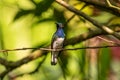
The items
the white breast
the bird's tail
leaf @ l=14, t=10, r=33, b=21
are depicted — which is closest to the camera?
the white breast

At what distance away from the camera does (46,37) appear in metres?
2.58

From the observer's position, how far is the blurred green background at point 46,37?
2521 mm

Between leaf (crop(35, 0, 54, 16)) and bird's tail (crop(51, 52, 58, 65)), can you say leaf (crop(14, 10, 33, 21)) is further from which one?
bird's tail (crop(51, 52, 58, 65))

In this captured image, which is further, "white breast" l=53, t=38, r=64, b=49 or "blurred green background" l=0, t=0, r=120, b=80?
"blurred green background" l=0, t=0, r=120, b=80

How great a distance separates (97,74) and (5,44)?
58 centimetres

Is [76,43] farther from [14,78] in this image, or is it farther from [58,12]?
[14,78]

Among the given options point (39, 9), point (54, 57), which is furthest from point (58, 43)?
point (39, 9)

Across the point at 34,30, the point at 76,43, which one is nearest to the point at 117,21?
the point at 76,43

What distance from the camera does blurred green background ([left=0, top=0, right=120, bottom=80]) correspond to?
252 cm

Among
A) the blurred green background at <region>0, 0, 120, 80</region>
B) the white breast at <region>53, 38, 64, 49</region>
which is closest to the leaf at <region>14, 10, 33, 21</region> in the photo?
the blurred green background at <region>0, 0, 120, 80</region>

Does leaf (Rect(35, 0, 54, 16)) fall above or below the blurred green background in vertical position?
above

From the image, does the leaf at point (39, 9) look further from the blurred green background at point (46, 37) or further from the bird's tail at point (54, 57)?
the bird's tail at point (54, 57)

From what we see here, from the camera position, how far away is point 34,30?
8.40 ft

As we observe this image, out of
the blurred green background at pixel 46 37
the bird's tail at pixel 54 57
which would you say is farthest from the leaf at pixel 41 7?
the bird's tail at pixel 54 57
